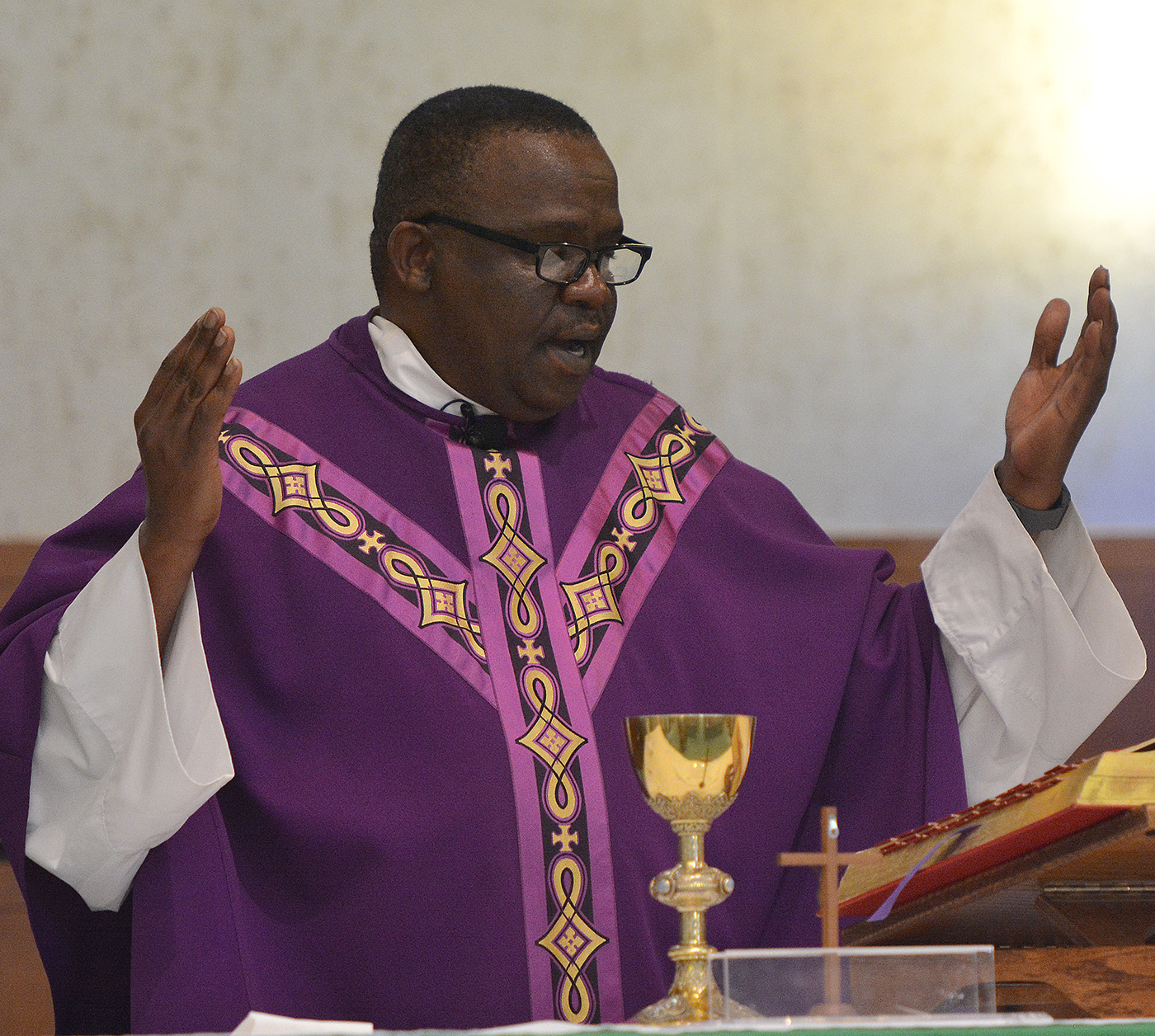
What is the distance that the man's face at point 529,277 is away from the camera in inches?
120

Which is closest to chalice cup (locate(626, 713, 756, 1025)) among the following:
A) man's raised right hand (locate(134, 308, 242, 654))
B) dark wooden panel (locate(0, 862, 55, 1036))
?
man's raised right hand (locate(134, 308, 242, 654))

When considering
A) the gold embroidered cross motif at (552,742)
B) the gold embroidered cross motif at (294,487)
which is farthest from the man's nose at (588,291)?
the gold embroidered cross motif at (552,742)

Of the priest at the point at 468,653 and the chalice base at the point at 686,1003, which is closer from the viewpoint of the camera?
the chalice base at the point at 686,1003

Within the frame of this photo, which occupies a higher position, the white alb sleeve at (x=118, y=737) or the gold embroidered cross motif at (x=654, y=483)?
the gold embroidered cross motif at (x=654, y=483)

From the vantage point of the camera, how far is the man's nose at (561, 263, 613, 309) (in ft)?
9.92

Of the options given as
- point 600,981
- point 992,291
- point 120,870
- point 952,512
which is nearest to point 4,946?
point 120,870

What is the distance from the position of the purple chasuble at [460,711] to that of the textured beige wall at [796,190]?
171 cm

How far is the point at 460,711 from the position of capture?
283 cm

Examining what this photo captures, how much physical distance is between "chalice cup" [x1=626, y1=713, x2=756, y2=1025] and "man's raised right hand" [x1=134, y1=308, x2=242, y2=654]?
84cm

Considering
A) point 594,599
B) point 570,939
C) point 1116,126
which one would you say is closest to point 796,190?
point 1116,126

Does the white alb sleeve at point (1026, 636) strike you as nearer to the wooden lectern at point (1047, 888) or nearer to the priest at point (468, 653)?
the priest at point (468, 653)

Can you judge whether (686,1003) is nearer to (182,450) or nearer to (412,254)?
(182,450)

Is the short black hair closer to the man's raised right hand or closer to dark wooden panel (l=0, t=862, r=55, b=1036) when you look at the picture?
the man's raised right hand

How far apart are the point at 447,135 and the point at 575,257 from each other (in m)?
0.41
